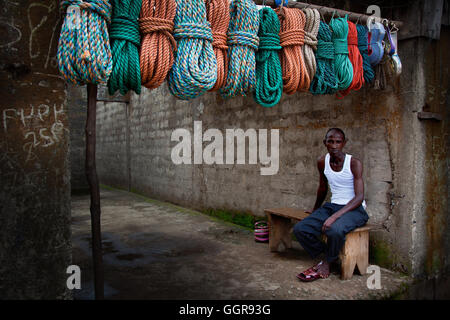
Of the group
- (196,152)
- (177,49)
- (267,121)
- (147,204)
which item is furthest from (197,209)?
(177,49)

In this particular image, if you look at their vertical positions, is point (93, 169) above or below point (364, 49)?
below

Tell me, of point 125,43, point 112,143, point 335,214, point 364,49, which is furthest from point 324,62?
point 112,143

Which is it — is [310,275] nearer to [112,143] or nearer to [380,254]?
[380,254]

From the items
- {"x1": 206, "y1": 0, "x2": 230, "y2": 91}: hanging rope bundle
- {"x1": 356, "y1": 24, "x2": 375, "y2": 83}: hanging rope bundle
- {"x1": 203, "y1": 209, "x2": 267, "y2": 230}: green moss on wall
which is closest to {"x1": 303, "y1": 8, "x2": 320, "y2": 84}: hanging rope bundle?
{"x1": 356, "y1": 24, "x2": 375, "y2": 83}: hanging rope bundle

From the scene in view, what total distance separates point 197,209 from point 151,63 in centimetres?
474

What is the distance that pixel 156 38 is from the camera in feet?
7.11

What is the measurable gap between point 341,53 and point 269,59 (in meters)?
0.64

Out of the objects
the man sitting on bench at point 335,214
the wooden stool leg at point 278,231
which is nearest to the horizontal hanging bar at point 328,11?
the man sitting on bench at point 335,214

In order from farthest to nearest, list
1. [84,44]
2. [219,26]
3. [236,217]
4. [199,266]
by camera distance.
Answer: [236,217] → [199,266] → [219,26] → [84,44]
